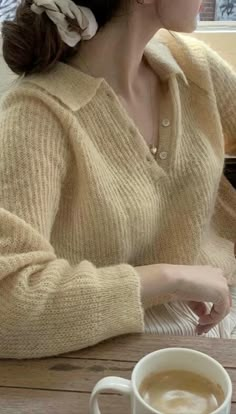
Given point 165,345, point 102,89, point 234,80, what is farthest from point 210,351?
point 234,80

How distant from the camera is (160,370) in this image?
666mm

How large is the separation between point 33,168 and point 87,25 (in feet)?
0.83

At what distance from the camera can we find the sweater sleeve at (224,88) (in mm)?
1207

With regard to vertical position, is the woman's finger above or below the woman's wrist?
below

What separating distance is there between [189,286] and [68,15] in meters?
0.45

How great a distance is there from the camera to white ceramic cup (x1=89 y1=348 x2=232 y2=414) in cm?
61

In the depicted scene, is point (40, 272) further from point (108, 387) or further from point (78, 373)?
point (108, 387)

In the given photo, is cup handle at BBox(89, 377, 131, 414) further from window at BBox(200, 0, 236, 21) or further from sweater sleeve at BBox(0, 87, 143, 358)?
window at BBox(200, 0, 236, 21)

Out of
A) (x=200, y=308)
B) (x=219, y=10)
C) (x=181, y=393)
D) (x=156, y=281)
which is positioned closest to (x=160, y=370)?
(x=181, y=393)

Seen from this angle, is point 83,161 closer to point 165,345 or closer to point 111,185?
point 111,185

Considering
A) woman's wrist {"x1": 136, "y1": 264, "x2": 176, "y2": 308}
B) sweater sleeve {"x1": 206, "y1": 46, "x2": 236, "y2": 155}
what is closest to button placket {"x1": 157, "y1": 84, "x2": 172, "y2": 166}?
sweater sleeve {"x1": 206, "y1": 46, "x2": 236, "y2": 155}

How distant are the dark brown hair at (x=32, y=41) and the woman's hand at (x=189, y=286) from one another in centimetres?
35

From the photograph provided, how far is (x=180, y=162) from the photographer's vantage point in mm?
1091

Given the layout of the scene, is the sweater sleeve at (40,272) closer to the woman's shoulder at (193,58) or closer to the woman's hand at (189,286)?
the woman's hand at (189,286)
